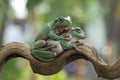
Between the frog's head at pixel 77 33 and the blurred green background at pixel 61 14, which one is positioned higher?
the frog's head at pixel 77 33

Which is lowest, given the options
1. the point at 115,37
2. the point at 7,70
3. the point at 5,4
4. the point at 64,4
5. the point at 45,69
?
the point at 115,37

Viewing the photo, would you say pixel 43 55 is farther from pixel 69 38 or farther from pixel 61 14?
pixel 61 14

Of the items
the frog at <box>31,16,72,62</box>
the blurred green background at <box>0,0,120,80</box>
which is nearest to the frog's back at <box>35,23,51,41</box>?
the frog at <box>31,16,72,62</box>

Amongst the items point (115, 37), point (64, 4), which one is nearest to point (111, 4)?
point (115, 37)

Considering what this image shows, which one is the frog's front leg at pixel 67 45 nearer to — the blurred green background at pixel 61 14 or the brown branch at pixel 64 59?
the brown branch at pixel 64 59

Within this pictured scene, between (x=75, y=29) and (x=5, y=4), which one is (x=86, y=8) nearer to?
(x=5, y=4)

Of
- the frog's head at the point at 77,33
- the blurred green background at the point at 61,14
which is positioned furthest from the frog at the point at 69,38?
the blurred green background at the point at 61,14

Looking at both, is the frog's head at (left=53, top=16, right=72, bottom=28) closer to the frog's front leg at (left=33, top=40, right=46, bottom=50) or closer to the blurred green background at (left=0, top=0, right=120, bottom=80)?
the frog's front leg at (left=33, top=40, right=46, bottom=50)
